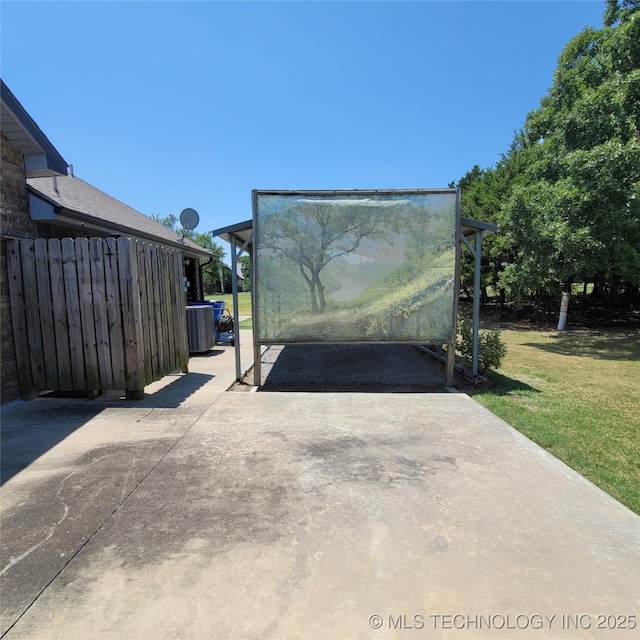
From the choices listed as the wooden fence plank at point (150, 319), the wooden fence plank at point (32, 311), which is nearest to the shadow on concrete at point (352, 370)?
the wooden fence plank at point (150, 319)

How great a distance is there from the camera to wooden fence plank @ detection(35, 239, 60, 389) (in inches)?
216

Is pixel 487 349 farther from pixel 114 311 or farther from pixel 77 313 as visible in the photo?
pixel 77 313

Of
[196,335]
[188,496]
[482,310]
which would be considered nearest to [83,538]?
[188,496]

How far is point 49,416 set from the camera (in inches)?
199

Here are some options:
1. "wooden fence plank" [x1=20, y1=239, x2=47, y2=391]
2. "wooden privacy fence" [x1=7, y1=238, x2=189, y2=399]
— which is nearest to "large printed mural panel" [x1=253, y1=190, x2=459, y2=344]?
"wooden privacy fence" [x1=7, y1=238, x2=189, y2=399]

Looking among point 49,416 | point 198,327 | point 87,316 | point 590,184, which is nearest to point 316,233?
point 87,316

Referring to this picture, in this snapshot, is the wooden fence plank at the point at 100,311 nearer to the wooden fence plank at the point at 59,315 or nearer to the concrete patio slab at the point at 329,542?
the wooden fence plank at the point at 59,315

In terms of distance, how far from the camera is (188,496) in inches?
125

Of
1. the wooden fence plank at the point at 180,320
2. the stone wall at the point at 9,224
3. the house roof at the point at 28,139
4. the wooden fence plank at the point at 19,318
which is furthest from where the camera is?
the wooden fence plank at the point at 180,320

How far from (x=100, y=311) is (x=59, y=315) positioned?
588 millimetres

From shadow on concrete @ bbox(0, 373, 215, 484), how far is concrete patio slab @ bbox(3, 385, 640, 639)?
22 cm

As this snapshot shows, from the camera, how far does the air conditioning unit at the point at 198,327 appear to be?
9494 mm

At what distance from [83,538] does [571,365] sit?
10.1 metres

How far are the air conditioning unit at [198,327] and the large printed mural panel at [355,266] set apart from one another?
319cm
